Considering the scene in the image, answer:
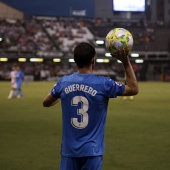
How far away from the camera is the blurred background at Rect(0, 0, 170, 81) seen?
61062mm

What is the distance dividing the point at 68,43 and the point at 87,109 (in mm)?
60295

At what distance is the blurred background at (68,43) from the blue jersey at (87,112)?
5396cm

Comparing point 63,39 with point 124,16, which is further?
point 124,16

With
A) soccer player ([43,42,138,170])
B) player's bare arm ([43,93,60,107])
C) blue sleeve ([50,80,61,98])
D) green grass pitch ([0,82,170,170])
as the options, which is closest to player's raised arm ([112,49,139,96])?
soccer player ([43,42,138,170])

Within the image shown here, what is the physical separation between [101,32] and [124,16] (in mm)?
9884

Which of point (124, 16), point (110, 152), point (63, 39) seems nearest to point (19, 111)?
point (110, 152)

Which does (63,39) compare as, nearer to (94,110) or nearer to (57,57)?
(57,57)

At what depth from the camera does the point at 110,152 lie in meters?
10.8

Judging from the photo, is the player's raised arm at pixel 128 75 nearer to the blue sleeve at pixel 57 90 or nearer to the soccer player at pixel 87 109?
the soccer player at pixel 87 109

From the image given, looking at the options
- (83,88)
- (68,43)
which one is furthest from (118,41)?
(68,43)

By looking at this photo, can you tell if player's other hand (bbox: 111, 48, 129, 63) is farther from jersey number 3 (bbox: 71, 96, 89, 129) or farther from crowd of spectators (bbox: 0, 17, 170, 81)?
crowd of spectators (bbox: 0, 17, 170, 81)

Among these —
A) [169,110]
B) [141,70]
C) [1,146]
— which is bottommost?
[141,70]

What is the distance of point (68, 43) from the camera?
64750 mm

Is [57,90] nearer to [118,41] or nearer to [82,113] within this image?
[82,113]
